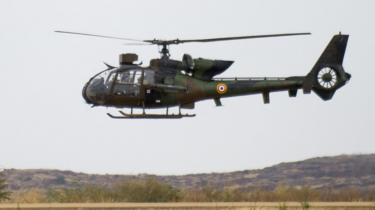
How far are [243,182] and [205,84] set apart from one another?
3080 centimetres

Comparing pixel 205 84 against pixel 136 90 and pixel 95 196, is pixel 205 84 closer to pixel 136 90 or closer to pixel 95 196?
pixel 136 90

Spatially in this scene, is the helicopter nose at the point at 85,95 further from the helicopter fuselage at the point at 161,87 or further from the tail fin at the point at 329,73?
the tail fin at the point at 329,73

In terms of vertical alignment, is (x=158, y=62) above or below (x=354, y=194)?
above

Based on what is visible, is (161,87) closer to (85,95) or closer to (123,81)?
(123,81)

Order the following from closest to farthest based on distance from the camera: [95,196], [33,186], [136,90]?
[136,90] → [95,196] → [33,186]

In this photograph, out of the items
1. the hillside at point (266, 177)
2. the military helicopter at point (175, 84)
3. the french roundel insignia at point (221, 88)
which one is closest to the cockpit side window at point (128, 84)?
the military helicopter at point (175, 84)

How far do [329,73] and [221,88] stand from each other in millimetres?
4593

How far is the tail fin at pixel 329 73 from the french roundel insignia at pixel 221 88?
3.15m

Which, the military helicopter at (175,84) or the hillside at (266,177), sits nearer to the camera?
the military helicopter at (175,84)

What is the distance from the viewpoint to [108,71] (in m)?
40.4

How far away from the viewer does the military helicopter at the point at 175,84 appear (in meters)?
39.9

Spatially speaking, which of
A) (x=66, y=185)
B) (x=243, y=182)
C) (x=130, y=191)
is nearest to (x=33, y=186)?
(x=66, y=185)

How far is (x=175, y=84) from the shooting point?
4044 centimetres

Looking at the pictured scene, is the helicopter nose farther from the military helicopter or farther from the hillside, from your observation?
the hillside
